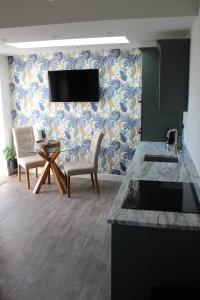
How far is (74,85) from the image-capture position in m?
5.23

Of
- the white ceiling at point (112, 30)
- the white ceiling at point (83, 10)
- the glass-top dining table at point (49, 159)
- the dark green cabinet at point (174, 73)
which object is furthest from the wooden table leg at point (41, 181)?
the white ceiling at point (83, 10)

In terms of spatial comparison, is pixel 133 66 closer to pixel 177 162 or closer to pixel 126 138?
pixel 126 138

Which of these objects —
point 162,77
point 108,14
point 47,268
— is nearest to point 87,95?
point 162,77

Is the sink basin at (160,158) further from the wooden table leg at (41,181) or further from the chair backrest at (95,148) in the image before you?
the wooden table leg at (41,181)

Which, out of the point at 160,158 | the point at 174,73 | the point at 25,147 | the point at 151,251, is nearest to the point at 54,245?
the point at 160,158

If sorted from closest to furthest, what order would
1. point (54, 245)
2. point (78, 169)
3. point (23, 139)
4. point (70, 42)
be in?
point (54, 245) → point (70, 42) → point (78, 169) → point (23, 139)

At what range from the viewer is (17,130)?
17.6ft

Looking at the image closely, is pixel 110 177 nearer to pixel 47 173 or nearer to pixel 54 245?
pixel 47 173

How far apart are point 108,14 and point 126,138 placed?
2.76 metres

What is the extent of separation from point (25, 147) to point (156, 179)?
3.54 meters

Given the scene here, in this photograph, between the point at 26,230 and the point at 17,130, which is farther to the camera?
the point at 17,130

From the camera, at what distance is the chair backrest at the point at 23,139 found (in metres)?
5.32

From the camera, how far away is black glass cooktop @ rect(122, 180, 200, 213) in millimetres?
1958

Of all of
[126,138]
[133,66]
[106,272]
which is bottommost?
[106,272]
